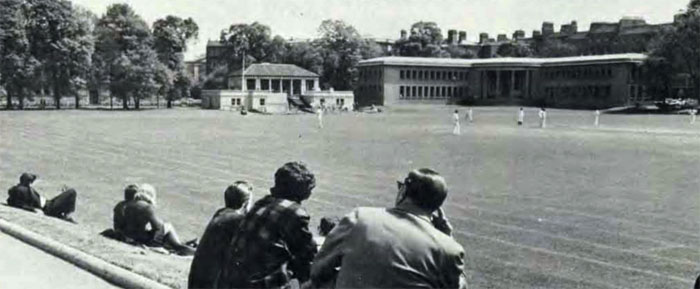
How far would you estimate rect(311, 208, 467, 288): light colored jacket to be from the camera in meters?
4.27

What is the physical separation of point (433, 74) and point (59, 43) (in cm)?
5386

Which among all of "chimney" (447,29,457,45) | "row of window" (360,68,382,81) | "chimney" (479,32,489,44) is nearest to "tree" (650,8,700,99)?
"row of window" (360,68,382,81)

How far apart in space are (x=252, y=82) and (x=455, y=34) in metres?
53.1

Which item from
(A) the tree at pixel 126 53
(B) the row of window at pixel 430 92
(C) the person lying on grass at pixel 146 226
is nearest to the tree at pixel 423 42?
(B) the row of window at pixel 430 92

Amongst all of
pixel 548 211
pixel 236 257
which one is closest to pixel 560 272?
pixel 548 211

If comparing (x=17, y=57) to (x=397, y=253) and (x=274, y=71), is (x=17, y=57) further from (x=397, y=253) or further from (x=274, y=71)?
(x=397, y=253)

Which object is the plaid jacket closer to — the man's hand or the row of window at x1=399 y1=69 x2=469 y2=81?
the man's hand

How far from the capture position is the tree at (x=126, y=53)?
270ft

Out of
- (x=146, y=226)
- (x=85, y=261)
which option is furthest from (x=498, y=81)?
(x=85, y=261)

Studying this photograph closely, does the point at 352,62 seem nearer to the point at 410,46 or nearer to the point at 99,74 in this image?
the point at 410,46

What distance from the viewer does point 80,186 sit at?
20.1 metres

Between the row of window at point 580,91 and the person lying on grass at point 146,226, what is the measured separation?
299 ft

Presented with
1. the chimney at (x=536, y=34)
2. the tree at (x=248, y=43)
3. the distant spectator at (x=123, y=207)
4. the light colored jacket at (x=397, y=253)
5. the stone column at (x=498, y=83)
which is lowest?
the distant spectator at (x=123, y=207)

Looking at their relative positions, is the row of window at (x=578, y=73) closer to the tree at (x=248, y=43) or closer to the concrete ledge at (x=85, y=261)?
the tree at (x=248, y=43)
